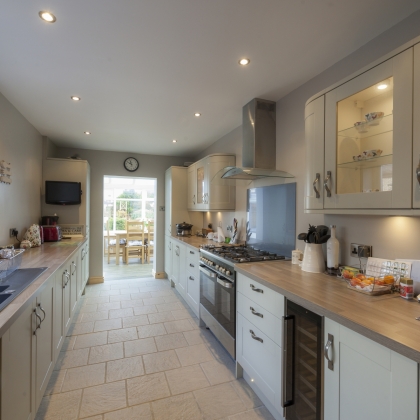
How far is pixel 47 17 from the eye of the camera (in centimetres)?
152

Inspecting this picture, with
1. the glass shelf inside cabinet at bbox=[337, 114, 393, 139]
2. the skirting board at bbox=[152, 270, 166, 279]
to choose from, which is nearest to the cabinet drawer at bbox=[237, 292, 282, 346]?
the glass shelf inside cabinet at bbox=[337, 114, 393, 139]

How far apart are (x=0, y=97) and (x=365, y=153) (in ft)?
10.5

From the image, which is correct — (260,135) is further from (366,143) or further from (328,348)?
(328,348)

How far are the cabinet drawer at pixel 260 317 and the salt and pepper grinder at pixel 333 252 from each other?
61cm

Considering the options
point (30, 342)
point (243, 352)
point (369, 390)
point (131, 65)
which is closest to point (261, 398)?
point (243, 352)

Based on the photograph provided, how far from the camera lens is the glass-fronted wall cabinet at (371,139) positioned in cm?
127

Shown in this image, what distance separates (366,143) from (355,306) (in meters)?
0.95

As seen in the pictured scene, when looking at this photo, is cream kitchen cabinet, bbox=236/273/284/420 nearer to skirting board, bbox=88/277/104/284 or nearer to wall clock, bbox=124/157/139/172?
skirting board, bbox=88/277/104/284

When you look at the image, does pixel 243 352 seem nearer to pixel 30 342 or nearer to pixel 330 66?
pixel 30 342

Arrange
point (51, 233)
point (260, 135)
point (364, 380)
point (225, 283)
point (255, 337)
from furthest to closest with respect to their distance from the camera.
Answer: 1. point (51, 233)
2. point (260, 135)
3. point (225, 283)
4. point (255, 337)
5. point (364, 380)

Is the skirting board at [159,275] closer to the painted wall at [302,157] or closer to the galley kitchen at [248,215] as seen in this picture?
the galley kitchen at [248,215]

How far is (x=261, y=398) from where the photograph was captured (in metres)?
1.87

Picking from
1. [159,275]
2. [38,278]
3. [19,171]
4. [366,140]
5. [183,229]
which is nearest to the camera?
[366,140]

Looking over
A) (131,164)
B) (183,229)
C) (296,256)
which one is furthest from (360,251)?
(131,164)
